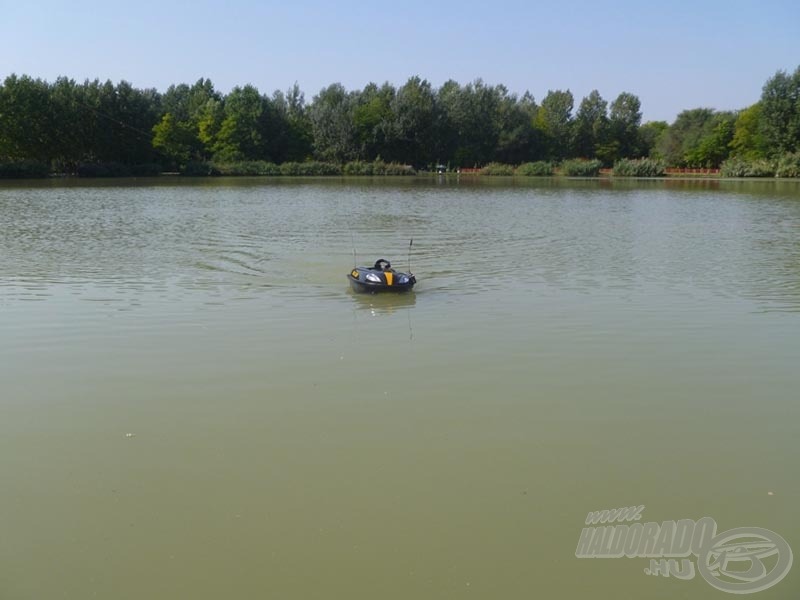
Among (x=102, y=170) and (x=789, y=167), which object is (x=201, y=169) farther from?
(x=789, y=167)

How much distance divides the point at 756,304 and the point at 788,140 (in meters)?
73.1

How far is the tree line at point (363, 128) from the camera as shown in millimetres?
74438

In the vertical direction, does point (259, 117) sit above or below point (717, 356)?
above

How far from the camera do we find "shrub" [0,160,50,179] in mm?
61500

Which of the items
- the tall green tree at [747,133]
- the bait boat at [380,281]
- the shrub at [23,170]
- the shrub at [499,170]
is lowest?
the bait boat at [380,281]

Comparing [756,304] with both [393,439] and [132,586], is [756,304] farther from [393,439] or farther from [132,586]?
[132,586]

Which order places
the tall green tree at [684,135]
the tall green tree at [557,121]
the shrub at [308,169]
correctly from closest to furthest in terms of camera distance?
1. the shrub at [308,169]
2. the tall green tree at [684,135]
3. the tall green tree at [557,121]

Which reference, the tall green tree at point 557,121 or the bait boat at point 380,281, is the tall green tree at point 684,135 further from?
the bait boat at point 380,281

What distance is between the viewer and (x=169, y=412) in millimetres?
7781

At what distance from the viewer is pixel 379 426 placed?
739 cm

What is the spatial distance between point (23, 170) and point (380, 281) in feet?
199

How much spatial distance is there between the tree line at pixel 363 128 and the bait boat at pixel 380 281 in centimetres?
5966

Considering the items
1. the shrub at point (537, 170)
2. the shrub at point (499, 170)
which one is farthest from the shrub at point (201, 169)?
the shrub at point (537, 170)

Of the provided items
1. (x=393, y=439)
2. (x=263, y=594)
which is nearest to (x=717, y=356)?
(x=393, y=439)
